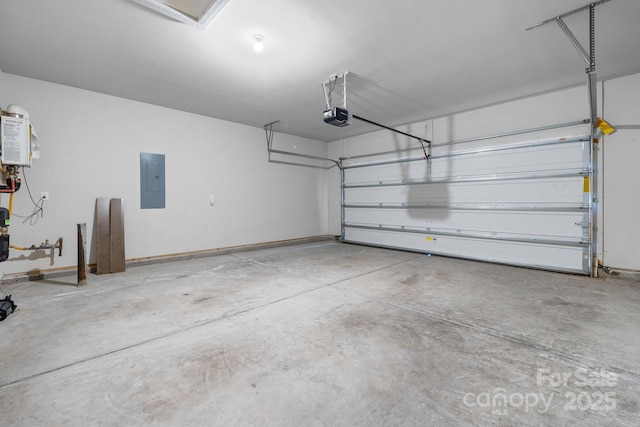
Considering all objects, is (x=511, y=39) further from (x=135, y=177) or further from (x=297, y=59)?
(x=135, y=177)

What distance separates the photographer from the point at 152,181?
462cm

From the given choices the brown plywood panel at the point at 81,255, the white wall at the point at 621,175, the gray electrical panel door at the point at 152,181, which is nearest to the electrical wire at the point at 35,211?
the brown plywood panel at the point at 81,255

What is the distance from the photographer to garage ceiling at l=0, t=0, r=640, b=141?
2.37 metres

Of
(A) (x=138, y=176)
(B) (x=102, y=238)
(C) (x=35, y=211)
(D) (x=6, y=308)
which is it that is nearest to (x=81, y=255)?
(B) (x=102, y=238)

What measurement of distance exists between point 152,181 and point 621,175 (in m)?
7.17

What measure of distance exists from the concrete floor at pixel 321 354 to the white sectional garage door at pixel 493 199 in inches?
39.6

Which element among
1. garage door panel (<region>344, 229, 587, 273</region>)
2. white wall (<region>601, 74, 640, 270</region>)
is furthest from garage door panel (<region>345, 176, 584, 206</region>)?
garage door panel (<region>344, 229, 587, 273</region>)

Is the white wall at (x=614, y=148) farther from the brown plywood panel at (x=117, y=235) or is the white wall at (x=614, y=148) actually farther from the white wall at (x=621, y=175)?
the brown plywood panel at (x=117, y=235)

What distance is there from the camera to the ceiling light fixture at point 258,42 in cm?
269

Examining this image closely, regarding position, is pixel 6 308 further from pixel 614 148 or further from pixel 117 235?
pixel 614 148

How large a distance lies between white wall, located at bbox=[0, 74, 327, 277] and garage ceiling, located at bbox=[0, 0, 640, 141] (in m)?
0.31

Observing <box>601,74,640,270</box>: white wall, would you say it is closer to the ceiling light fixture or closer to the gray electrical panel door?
the ceiling light fixture

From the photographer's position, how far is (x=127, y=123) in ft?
14.4

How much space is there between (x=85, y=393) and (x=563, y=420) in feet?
8.33
